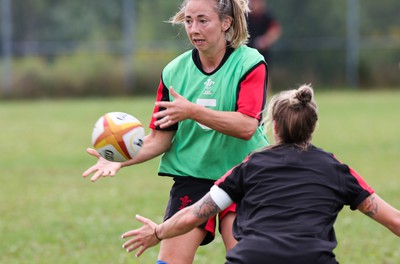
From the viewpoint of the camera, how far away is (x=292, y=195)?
12.1 feet

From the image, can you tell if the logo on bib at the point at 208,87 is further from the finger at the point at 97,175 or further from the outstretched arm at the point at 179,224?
the outstretched arm at the point at 179,224

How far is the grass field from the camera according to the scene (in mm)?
7105

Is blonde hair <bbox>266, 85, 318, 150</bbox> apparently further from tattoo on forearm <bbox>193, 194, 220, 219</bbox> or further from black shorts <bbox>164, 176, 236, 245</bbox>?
black shorts <bbox>164, 176, 236, 245</bbox>

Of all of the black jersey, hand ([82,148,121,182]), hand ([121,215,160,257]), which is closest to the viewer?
the black jersey

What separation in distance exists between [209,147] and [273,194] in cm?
131

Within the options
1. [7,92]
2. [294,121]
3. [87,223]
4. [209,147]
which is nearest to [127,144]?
[209,147]

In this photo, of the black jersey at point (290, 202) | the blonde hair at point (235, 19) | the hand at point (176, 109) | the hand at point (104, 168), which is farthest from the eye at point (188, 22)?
the black jersey at point (290, 202)

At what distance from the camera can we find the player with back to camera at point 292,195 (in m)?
3.63

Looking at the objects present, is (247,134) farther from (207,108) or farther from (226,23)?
(226,23)

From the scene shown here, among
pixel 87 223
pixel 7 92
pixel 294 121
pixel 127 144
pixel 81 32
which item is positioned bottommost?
pixel 7 92

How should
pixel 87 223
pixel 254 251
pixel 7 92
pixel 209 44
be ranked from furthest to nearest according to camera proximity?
1. pixel 7 92
2. pixel 87 223
3. pixel 209 44
4. pixel 254 251

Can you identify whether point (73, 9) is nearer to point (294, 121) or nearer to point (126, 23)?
point (126, 23)

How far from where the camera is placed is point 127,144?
496 centimetres

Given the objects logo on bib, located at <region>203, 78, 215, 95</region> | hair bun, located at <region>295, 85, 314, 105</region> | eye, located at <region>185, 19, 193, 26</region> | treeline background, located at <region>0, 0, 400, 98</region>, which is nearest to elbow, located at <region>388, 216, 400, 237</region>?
hair bun, located at <region>295, 85, 314, 105</region>
